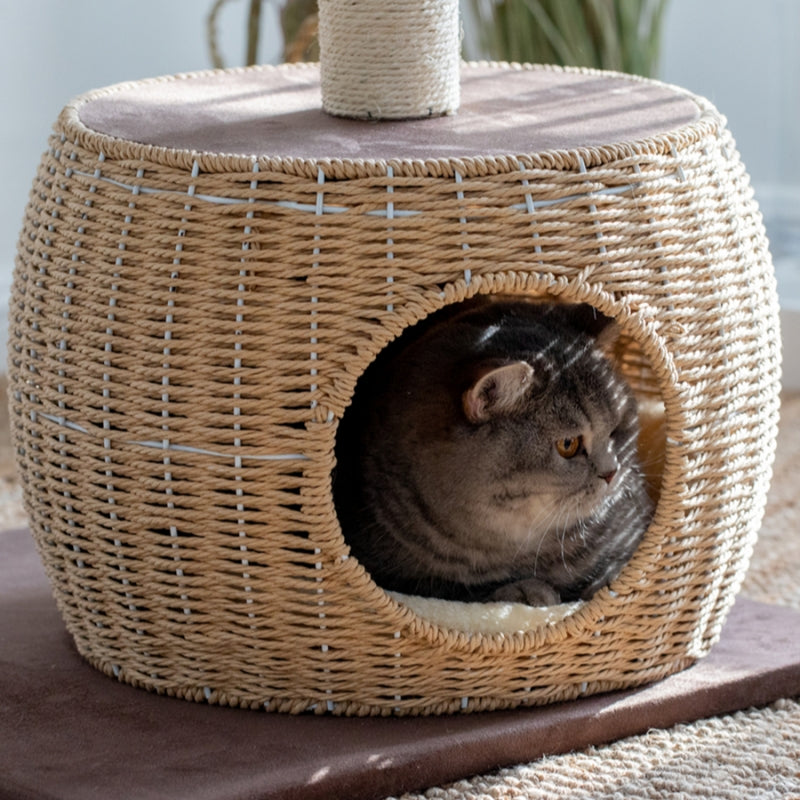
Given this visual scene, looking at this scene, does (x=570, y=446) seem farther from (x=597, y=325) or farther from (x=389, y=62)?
(x=389, y=62)

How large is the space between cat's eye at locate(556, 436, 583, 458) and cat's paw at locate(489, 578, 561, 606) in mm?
185

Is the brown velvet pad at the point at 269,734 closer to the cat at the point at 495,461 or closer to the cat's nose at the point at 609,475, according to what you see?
the cat at the point at 495,461

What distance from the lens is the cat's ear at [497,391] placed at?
5.01 feet

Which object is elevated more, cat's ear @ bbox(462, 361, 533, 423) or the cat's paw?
cat's ear @ bbox(462, 361, 533, 423)

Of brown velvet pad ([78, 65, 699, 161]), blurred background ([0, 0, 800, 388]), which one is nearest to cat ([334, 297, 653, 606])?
brown velvet pad ([78, 65, 699, 161])

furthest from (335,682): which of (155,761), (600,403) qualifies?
(600,403)

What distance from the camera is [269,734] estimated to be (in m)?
1.54

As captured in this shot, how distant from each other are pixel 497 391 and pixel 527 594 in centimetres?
29

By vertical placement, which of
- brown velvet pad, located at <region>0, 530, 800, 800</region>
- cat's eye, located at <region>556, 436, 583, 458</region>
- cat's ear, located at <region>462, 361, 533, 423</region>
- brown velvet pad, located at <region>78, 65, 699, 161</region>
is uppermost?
brown velvet pad, located at <region>78, 65, 699, 161</region>

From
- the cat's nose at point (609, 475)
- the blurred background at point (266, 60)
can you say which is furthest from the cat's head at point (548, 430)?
the blurred background at point (266, 60)

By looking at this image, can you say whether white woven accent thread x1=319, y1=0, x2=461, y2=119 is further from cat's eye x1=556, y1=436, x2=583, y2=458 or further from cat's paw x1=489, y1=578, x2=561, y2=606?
cat's paw x1=489, y1=578, x2=561, y2=606

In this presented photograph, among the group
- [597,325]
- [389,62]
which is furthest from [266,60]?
[597,325]

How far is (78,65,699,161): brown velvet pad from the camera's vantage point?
1.52 metres

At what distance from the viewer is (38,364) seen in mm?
1570
